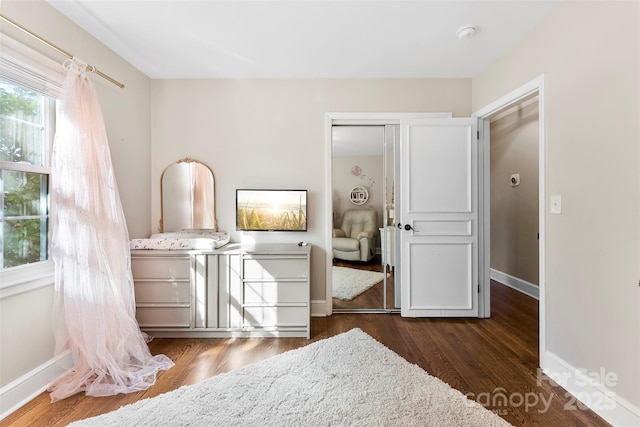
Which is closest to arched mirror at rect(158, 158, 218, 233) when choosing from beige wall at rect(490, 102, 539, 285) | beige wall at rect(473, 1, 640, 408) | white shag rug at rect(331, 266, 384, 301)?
white shag rug at rect(331, 266, 384, 301)

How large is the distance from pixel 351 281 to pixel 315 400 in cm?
160

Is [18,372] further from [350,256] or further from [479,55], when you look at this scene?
[479,55]

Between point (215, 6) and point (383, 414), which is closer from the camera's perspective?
point (383, 414)

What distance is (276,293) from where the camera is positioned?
2447 mm

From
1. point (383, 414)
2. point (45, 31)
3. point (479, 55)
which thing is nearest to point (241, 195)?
point (45, 31)

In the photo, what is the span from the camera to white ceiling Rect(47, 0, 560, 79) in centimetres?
183

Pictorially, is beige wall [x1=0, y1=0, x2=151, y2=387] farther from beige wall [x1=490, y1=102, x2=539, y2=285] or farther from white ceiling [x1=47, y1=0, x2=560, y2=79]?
beige wall [x1=490, y1=102, x2=539, y2=285]

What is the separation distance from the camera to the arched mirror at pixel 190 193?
2.88 metres

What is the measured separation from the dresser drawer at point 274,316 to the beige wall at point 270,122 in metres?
0.49

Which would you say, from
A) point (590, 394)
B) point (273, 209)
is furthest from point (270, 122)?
point (590, 394)

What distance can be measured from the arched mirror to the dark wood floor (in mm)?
1157

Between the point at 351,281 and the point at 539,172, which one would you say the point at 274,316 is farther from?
the point at 539,172

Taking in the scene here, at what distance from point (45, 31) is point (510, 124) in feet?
16.7

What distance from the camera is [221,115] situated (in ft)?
9.45
